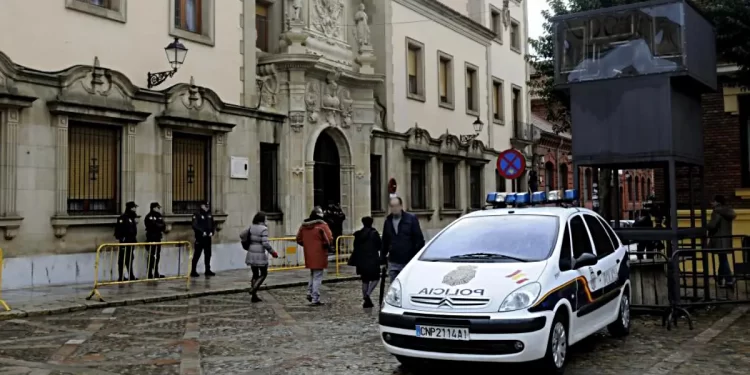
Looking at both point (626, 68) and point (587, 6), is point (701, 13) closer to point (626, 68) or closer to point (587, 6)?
point (626, 68)

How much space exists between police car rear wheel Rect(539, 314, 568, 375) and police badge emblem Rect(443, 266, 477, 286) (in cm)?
88

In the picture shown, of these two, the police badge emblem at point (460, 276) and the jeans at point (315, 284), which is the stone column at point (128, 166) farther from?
the police badge emblem at point (460, 276)

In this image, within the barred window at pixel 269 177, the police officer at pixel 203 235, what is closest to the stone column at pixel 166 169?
the police officer at pixel 203 235

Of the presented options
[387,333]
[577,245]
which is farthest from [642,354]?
[387,333]

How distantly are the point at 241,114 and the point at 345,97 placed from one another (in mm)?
4704

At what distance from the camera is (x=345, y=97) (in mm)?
24234

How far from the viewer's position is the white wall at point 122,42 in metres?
15.3

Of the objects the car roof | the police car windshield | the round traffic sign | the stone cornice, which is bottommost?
the police car windshield

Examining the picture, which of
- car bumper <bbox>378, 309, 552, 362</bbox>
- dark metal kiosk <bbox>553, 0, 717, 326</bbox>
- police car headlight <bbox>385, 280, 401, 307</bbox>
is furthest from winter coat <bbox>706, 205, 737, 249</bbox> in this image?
police car headlight <bbox>385, 280, 401, 307</bbox>

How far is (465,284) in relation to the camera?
7.11 meters

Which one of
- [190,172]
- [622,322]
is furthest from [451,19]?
[622,322]

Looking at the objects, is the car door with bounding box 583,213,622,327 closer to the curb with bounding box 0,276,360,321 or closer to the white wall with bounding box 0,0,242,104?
the curb with bounding box 0,276,360,321

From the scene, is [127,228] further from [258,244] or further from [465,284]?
[465,284]

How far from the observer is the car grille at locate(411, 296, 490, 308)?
691 centimetres
